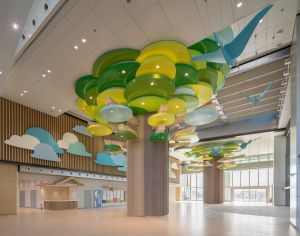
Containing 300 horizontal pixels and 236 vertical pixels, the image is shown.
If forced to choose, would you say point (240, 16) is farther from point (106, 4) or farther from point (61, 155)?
point (61, 155)

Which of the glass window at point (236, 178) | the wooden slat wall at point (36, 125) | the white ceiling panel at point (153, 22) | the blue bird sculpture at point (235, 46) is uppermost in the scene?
the white ceiling panel at point (153, 22)

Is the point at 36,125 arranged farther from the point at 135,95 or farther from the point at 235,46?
the point at 235,46

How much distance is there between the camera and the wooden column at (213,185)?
2714 centimetres

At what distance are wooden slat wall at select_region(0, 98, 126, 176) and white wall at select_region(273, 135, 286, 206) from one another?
655 inches

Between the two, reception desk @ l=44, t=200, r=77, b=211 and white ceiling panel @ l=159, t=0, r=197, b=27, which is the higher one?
white ceiling panel @ l=159, t=0, r=197, b=27

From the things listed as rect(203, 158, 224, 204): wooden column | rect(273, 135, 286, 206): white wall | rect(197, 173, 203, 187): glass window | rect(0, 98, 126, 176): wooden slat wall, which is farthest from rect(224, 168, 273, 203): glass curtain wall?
rect(0, 98, 126, 176): wooden slat wall

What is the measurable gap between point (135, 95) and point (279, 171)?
21.7m

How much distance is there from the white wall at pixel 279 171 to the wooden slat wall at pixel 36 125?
54.6ft

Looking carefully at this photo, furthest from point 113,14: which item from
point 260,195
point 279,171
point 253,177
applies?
point 260,195

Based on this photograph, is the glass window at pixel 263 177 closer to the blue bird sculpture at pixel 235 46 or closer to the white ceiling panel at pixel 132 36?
the white ceiling panel at pixel 132 36

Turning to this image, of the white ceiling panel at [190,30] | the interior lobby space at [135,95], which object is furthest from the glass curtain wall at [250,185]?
the white ceiling panel at [190,30]

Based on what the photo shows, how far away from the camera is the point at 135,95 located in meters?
7.91

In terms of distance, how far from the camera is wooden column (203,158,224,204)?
27141 mm

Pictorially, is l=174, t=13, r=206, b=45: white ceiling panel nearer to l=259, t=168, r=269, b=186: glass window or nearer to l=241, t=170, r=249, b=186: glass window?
l=259, t=168, r=269, b=186: glass window
